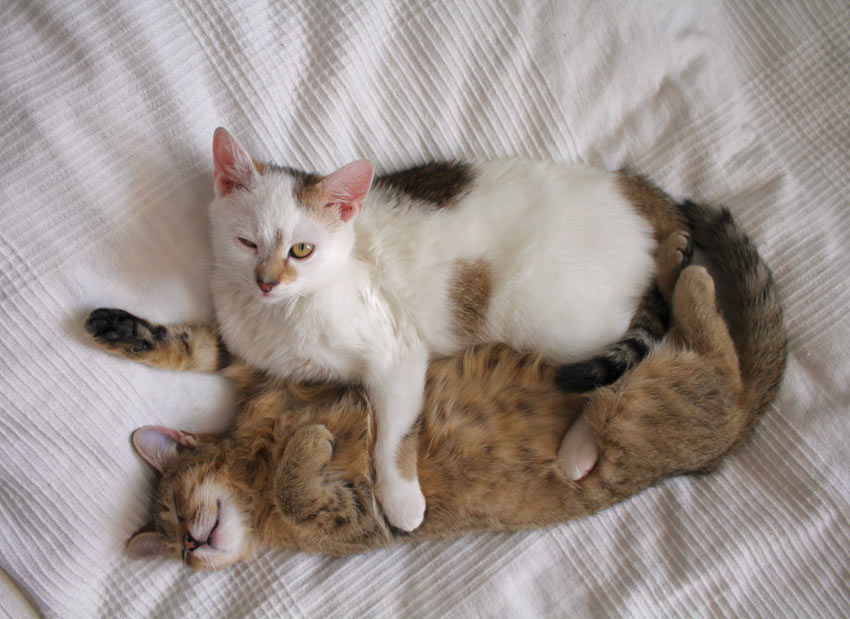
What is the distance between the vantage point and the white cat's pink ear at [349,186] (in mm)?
1428

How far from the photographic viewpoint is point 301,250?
146cm

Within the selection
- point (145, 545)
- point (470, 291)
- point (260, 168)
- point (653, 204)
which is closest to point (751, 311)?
point (653, 204)

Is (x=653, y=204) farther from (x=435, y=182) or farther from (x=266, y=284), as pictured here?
(x=266, y=284)

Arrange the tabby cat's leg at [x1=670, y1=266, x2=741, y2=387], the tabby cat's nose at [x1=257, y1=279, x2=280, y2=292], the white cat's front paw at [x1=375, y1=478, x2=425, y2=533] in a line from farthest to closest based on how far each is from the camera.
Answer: the tabby cat's leg at [x1=670, y1=266, x2=741, y2=387] < the white cat's front paw at [x1=375, y1=478, x2=425, y2=533] < the tabby cat's nose at [x1=257, y1=279, x2=280, y2=292]

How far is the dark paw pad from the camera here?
5.02ft

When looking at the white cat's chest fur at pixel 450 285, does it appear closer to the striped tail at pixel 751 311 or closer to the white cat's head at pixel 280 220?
the white cat's head at pixel 280 220

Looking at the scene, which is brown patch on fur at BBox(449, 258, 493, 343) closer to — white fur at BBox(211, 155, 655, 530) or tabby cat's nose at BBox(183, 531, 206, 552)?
white fur at BBox(211, 155, 655, 530)

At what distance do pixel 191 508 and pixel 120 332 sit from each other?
52 cm

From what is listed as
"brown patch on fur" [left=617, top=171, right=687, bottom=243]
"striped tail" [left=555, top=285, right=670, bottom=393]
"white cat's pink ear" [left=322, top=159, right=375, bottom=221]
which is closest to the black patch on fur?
"white cat's pink ear" [left=322, top=159, right=375, bottom=221]

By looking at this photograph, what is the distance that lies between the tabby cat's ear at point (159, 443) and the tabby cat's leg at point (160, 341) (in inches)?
7.4

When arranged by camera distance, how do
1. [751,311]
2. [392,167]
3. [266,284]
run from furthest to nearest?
[392,167] < [751,311] < [266,284]

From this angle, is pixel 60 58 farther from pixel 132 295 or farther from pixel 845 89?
pixel 845 89

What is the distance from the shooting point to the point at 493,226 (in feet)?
5.26

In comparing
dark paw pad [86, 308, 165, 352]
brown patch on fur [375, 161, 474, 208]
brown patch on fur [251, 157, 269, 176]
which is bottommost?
brown patch on fur [375, 161, 474, 208]
